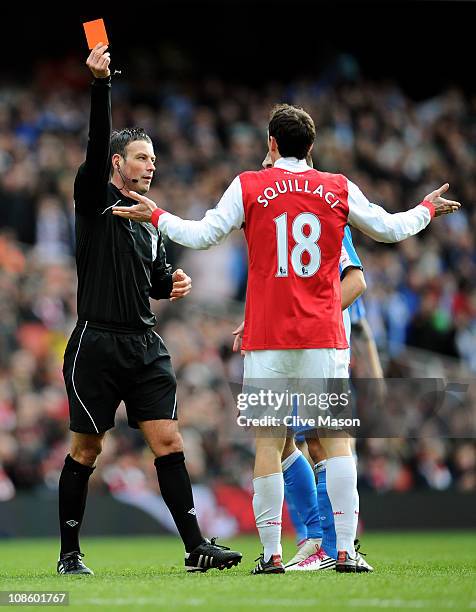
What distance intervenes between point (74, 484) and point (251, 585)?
1.45 meters

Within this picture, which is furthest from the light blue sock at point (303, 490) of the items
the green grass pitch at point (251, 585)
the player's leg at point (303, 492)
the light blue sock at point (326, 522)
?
the green grass pitch at point (251, 585)

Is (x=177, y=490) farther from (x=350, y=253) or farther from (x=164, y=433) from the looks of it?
(x=350, y=253)

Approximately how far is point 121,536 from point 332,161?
767 centimetres

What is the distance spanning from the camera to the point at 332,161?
18.7 meters

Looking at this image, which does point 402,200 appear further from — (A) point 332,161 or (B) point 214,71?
(B) point 214,71

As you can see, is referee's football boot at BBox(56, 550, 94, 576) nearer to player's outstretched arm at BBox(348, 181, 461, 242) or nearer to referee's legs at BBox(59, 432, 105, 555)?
referee's legs at BBox(59, 432, 105, 555)

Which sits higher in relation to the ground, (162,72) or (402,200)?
(162,72)

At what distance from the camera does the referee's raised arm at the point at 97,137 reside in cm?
650

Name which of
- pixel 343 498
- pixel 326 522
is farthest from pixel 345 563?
pixel 326 522

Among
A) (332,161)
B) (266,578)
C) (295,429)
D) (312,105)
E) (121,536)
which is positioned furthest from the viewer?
(312,105)

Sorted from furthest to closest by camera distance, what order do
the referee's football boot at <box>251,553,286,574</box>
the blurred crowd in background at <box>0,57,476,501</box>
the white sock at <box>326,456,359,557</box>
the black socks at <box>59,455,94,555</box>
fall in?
1. the blurred crowd in background at <box>0,57,476,501</box>
2. the black socks at <box>59,455,94,555</box>
3. the referee's football boot at <box>251,553,286,574</box>
4. the white sock at <box>326,456,359,557</box>

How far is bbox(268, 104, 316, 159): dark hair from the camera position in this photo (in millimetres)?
6422

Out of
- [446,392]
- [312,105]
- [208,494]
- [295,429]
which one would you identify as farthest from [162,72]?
[295,429]

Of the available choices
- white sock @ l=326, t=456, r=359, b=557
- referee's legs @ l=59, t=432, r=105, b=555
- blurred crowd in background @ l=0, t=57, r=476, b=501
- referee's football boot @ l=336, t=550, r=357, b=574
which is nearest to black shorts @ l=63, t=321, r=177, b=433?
referee's legs @ l=59, t=432, r=105, b=555
